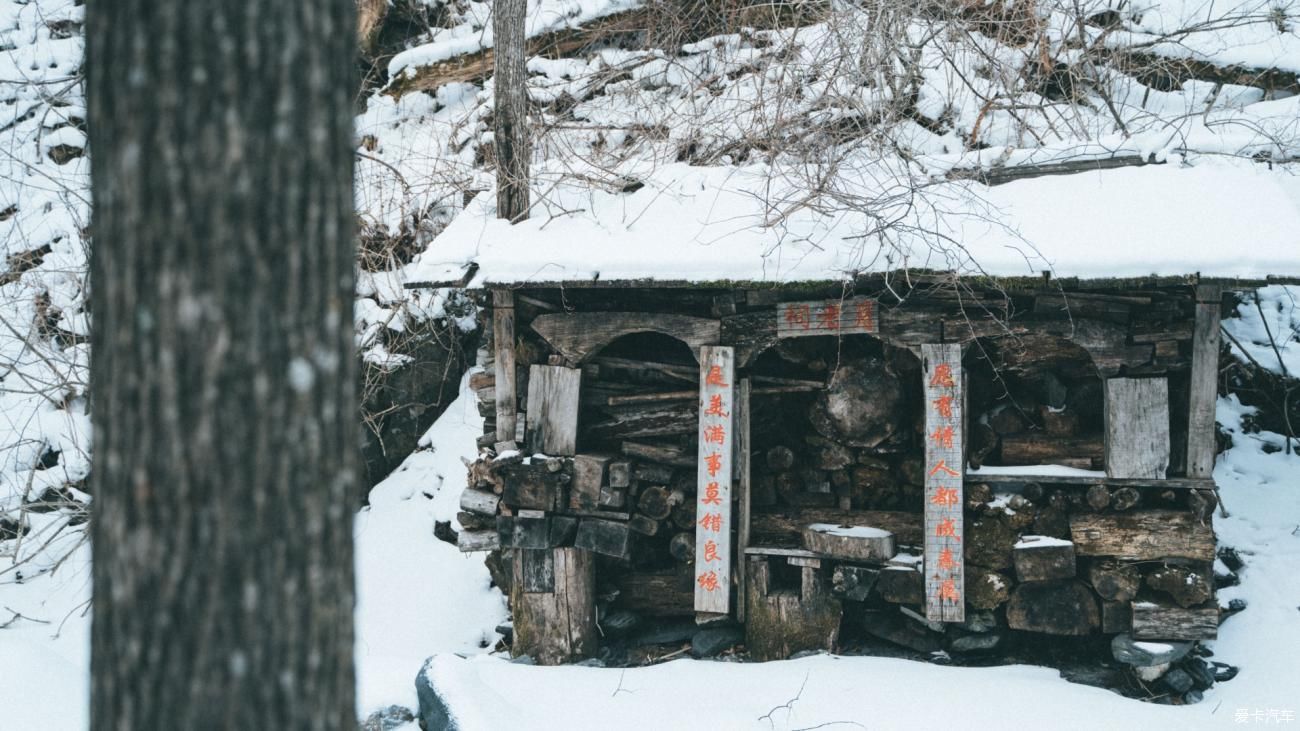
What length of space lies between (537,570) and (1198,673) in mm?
4550

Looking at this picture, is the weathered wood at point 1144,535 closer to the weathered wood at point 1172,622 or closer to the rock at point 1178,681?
the weathered wood at point 1172,622

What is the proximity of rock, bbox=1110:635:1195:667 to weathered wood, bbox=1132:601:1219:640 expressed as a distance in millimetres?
47

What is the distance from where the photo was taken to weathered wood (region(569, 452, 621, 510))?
731cm

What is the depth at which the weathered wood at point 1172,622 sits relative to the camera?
21.3ft

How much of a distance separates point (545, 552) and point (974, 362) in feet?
11.3

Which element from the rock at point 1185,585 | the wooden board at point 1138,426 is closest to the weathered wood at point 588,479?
the wooden board at point 1138,426

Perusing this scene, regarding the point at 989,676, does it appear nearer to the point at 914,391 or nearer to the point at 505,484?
the point at 914,391

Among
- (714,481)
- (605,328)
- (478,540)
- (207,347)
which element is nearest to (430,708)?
(478,540)

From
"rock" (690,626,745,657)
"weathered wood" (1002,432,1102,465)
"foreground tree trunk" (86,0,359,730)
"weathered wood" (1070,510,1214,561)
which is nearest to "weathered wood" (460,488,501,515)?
"rock" (690,626,745,657)

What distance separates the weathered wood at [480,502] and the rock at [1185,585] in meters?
4.60

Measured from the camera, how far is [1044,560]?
670 centimetres

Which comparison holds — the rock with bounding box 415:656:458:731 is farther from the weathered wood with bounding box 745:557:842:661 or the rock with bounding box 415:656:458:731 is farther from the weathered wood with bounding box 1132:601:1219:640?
the weathered wood with bounding box 1132:601:1219:640

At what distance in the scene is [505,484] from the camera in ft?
24.4

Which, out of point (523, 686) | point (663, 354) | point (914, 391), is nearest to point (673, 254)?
point (663, 354)
